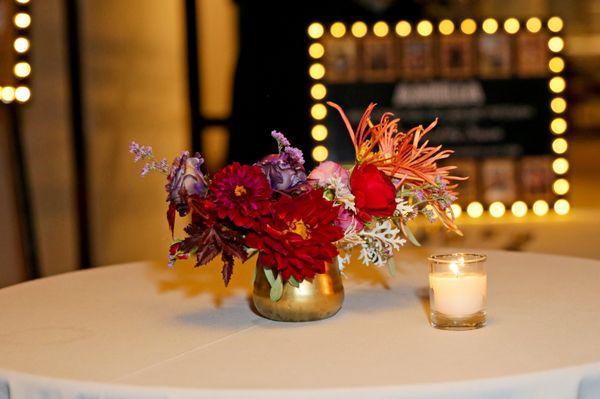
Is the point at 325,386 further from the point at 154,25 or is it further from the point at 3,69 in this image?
the point at 154,25

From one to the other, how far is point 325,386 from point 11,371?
1.24 feet

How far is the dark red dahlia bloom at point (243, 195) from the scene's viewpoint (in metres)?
1.21

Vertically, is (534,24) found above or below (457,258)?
above

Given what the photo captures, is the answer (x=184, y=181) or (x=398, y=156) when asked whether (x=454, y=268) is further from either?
(x=184, y=181)

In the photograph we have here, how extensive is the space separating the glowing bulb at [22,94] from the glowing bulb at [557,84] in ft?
6.38

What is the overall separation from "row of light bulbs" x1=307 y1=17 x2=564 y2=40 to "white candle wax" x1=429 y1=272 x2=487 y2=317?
8.22 ft

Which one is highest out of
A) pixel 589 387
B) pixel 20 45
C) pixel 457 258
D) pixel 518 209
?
pixel 20 45

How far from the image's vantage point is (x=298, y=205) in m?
1.22

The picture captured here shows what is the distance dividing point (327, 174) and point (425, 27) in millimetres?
2477

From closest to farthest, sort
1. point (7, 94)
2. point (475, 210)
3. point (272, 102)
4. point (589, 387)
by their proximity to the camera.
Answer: point (589, 387), point (7, 94), point (475, 210), point (272, 102)

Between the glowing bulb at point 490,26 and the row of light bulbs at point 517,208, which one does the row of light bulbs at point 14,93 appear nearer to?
the row of light bulbs at point 517,208

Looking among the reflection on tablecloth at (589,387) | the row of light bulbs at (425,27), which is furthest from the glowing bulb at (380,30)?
the reflection on tablecloth at (589,387)

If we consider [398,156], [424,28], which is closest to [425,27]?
[424,28]

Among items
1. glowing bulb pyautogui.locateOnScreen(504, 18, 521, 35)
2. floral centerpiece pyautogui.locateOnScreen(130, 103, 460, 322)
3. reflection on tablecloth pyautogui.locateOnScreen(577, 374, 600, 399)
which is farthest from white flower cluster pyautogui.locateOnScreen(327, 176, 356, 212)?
glowing bulb pyautogui.locateOnScreen(504, 18, 521, 35)
